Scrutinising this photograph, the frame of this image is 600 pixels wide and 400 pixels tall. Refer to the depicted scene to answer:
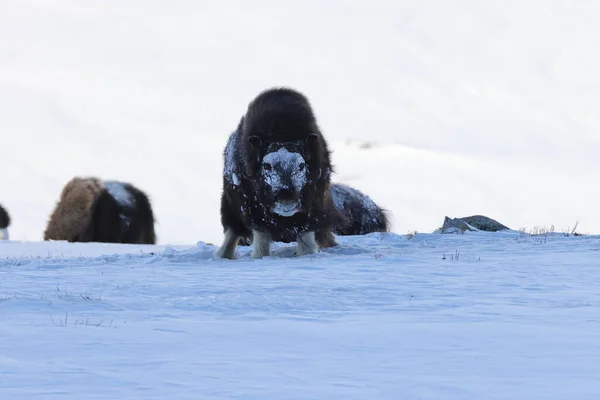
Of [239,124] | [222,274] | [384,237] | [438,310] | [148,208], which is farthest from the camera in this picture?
[148,208]

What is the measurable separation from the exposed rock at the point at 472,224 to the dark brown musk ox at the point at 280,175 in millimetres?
4527

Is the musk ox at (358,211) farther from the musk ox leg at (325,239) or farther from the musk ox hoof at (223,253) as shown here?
the musk ox hoof at (223,253)

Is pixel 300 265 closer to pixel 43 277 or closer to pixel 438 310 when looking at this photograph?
pixel 43 277

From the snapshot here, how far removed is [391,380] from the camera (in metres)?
4.76

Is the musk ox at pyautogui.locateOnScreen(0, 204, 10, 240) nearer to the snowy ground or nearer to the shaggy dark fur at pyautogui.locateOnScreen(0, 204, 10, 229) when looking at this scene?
the shaggy dark fur at pyautogui.locateOnScreen(0, 204, 10, 229)

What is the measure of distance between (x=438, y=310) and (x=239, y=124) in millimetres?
7166

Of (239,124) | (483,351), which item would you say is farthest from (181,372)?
(239,124)

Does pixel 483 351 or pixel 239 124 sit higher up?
pixel 239 124

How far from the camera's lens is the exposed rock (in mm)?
17406

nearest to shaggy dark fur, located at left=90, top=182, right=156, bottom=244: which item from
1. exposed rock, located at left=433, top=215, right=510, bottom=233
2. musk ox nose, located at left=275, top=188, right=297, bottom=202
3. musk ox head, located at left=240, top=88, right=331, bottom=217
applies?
exposed rock, located at left=433, top=215, right=510, bottom=233

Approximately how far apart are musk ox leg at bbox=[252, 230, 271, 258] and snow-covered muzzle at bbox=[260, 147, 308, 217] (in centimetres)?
95

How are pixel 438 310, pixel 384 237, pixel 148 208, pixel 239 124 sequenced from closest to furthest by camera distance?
pixel 438 310, pixel 239 124, pixel 384 237, pixel 148 208

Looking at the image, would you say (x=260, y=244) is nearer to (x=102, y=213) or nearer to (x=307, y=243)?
(x=307, y=243)

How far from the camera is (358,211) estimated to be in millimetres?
20953
